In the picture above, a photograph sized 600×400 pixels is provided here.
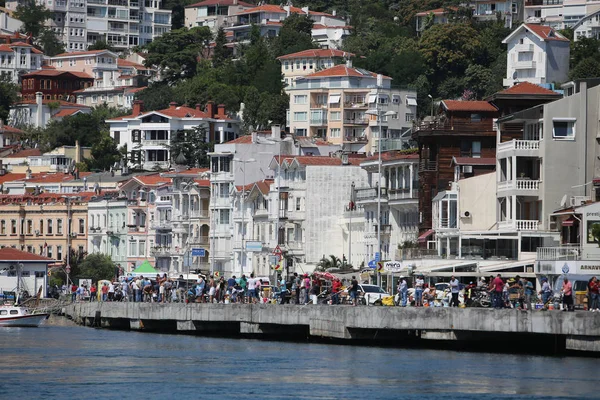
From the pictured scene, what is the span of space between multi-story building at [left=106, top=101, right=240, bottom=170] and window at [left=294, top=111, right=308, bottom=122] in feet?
32.0

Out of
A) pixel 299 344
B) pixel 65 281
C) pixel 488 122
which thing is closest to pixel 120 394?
pixel 299 344

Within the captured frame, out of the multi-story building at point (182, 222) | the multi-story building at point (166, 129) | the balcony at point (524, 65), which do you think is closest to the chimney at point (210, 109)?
the multi-story building at point (166, 129)

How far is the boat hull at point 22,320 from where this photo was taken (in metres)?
101

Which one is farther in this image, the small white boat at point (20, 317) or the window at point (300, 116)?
the window at point (300, 116)

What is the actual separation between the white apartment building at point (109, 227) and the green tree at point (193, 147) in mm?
22667

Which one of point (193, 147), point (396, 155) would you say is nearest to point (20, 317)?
point (396, 155)

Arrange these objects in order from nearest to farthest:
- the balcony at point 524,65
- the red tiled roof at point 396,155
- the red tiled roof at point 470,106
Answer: the red tiled roof at point 470,106, the red tiled roof at point 396,155, the balcony at point 524,65

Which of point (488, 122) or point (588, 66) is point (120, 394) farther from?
point (588, 66)

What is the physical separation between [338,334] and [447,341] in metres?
4.95

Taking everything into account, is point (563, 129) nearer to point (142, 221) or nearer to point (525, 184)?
point (525, 184)

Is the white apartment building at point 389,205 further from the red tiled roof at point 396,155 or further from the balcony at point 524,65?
the balcony at point 524,65

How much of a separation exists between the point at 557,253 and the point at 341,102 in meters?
103

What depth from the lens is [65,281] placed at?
14550cm

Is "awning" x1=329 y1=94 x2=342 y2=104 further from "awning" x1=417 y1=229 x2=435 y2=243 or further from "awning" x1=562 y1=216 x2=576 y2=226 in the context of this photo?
"awning" x1=562 y1=216 x2=576 y2=226
